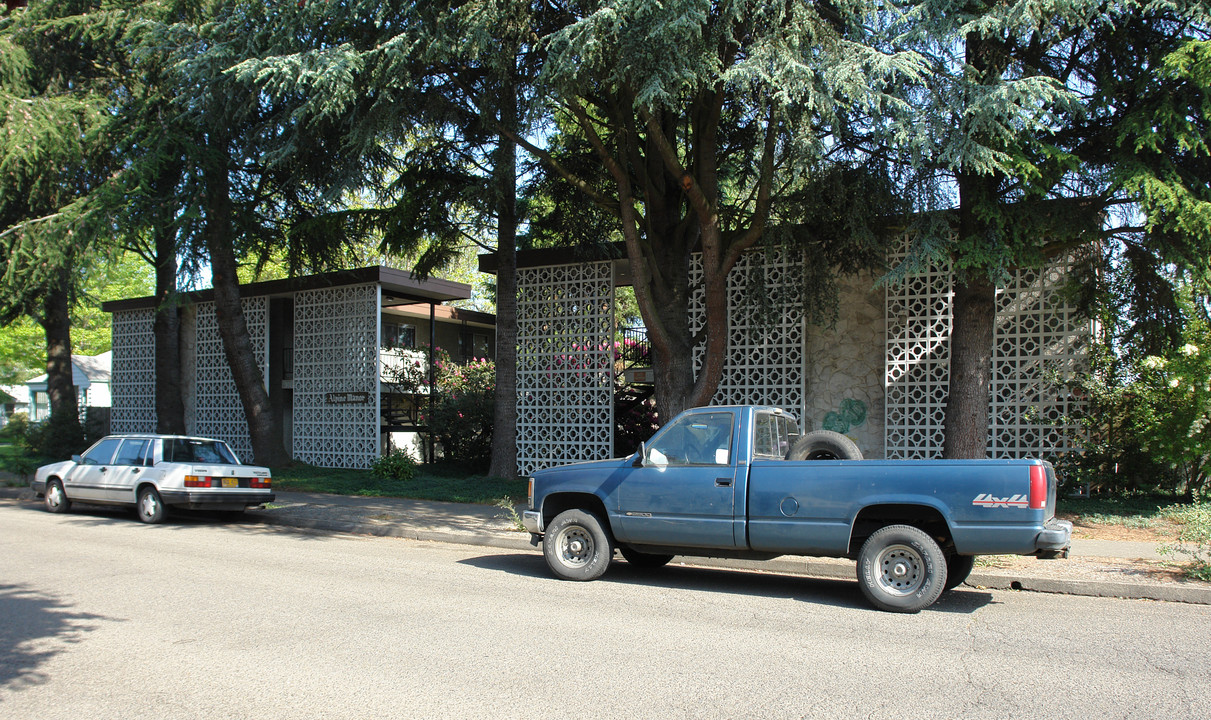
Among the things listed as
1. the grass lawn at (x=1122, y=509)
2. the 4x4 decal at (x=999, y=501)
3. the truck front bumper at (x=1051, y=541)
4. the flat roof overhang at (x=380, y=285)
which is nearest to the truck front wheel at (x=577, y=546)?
the 4x4 decal at (x=999, y=501)

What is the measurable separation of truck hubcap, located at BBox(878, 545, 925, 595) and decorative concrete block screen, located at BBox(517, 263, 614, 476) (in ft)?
33.4

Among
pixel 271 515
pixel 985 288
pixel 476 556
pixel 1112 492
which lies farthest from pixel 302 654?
pixel 1112 492

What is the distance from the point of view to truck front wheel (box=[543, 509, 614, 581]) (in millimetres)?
8766

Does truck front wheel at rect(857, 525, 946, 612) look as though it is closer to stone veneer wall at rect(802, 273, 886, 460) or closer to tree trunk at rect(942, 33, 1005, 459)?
tree trunk at rect(942, 33, 1005, 459)

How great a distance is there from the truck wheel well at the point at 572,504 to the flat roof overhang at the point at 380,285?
11.7m

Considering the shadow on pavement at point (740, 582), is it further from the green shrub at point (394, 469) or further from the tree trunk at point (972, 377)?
the green shrub at point (394, 469)

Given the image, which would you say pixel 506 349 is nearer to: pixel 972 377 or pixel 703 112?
pixel 703 112

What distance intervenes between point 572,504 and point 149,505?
8562mm

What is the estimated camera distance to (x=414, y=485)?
17.5 metres

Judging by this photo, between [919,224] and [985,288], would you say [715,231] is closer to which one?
[919,224]

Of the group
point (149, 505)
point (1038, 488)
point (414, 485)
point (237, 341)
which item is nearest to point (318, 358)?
point (237, 341)

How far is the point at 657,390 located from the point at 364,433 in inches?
421

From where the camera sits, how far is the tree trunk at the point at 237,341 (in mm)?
19203

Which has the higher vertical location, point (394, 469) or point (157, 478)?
point (157, 478)
